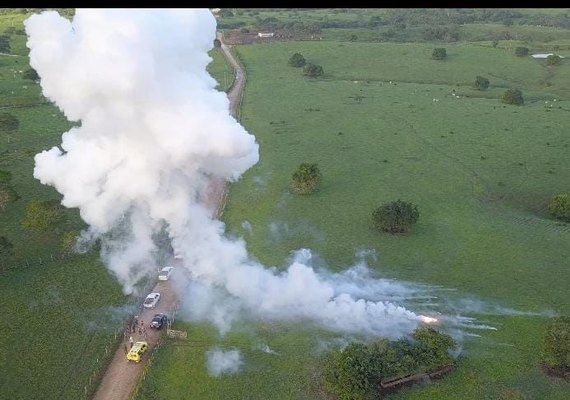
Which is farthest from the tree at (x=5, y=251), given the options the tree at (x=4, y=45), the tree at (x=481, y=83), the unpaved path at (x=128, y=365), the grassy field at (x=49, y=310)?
the tree at (x=4, y=45)

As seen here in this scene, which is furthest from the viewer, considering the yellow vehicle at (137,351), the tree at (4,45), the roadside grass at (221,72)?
the tree at (4,45)

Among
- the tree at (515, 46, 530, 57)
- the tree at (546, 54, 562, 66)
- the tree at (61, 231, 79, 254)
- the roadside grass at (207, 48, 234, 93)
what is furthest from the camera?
the tree at (515, 46, 530, 57)

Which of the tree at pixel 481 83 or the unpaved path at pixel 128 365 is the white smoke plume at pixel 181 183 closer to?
the unpaved path at pixel 128 365

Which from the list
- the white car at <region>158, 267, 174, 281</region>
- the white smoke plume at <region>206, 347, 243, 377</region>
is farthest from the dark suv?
the white car at <region>158, 267, 174, 281</region>

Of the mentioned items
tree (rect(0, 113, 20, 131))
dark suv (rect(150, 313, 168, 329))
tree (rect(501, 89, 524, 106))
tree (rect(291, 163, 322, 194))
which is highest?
dark suv (rect(150, 313, 168, 329))

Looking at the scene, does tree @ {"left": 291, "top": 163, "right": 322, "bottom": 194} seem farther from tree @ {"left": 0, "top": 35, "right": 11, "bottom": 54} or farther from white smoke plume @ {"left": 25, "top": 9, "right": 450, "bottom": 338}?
tree @ {"left": 0, "top": 35, "right": 11, "bottom": 54}

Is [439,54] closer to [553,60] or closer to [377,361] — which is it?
[553,60]

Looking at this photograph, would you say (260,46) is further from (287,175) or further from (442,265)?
(442,265)
